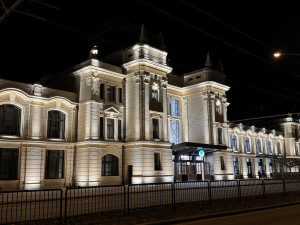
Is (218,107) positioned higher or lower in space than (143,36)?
lower

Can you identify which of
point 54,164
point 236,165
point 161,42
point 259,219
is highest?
point 161,42

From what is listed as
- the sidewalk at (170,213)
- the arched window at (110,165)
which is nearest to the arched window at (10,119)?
the arched window at (110,165)

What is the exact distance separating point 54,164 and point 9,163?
4.65 metres

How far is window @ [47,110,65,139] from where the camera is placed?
33.3 meters

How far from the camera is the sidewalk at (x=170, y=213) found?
36.8 feet

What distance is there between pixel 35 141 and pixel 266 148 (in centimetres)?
4926

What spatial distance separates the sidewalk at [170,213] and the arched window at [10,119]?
21177 mm

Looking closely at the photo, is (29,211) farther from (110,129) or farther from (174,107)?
(174,107)

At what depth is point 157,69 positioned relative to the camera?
39625 millimetres

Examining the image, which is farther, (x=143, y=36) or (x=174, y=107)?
(x=174, y=107)

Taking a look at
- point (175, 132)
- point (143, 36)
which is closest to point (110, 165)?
point (175, 132)

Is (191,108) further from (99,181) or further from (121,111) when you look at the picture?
(99,181)

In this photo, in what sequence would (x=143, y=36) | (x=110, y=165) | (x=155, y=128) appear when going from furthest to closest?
(x=143, y=36)
(x=155, y=128)
(x=110, y=165)

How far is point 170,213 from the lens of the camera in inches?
509
